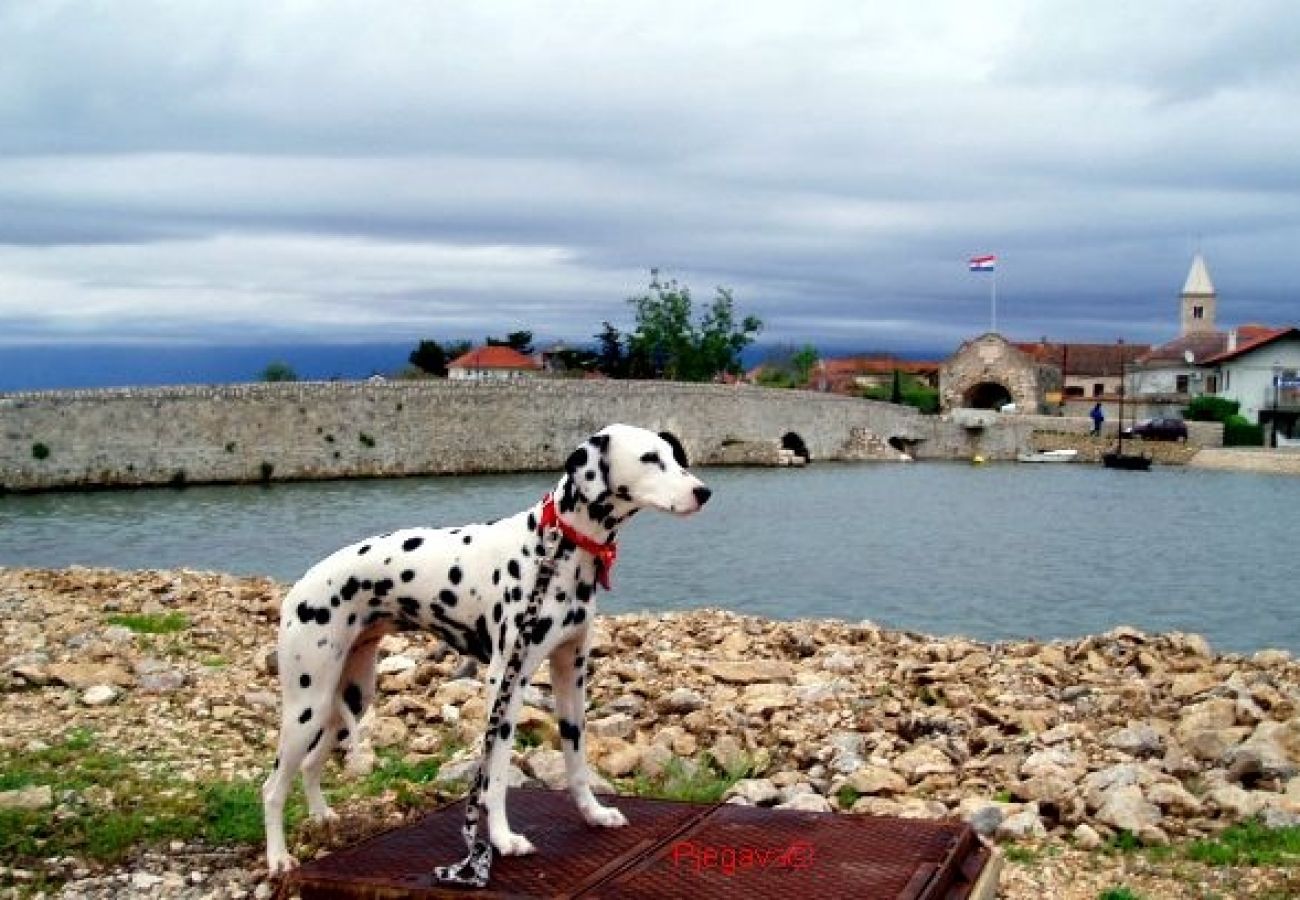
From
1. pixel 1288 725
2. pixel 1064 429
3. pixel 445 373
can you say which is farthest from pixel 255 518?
pixel 445 373

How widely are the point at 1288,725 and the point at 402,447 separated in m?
36.4

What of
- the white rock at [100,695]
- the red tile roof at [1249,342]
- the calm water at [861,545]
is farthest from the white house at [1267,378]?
the white rock at [100,695]

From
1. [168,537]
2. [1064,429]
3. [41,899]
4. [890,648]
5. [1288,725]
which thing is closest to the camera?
[41,899]

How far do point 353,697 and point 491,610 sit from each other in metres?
0.71

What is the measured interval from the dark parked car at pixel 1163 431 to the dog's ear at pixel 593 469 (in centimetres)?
6414

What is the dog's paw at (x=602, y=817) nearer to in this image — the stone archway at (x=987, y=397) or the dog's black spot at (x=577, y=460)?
the dog's black spot at (x=577, y=460)

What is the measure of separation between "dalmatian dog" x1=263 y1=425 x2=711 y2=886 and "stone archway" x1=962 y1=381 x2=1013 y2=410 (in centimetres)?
7382

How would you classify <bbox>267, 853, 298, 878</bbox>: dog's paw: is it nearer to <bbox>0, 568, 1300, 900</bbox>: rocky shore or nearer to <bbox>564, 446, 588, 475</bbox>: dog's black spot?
<bbox>0, 568, 1300, 900</bbox>: rocky shore

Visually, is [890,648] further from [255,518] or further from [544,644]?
[255,518]

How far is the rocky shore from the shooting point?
535cm

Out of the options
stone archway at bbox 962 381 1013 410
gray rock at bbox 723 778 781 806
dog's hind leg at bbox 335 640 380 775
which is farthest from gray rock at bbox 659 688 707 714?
stone archway at bbox 962 381 1013 410

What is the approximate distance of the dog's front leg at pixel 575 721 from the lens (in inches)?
182

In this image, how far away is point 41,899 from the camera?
15.2 feet

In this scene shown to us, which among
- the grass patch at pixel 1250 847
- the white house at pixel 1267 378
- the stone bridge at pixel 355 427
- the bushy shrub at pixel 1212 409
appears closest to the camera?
the grass patch at pixel 1250 847
